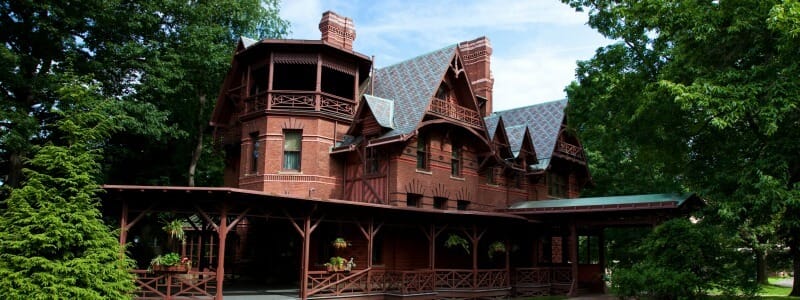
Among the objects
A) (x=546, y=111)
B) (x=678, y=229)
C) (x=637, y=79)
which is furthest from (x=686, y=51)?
(x=546, y=111)

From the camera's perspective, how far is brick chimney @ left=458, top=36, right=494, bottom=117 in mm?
31531

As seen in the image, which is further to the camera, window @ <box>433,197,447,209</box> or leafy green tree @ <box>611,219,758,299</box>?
window @ <box>433,197,447,209</box>

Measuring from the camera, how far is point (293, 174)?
23.4m

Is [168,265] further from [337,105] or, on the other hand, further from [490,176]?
[490,176]

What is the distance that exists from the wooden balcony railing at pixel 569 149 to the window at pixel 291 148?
13571 mm

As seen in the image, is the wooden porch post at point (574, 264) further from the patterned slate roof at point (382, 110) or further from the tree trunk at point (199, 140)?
the tree trunk at point (199, 140)

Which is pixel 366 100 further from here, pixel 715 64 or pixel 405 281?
pixel 715 64

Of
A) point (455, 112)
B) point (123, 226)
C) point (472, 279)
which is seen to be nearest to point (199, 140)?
point (455, 112)

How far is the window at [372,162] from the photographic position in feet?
76.9

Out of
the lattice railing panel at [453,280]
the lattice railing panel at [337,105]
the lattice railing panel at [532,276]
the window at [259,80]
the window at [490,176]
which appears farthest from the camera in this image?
the window at [490,176]

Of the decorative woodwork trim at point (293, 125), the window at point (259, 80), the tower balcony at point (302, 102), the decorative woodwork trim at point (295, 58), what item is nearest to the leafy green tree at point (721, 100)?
the tower balcony at point (302, 102)

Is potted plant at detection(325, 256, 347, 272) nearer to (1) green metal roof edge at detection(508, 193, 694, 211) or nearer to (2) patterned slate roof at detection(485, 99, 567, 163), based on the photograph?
(1) green metal roof edge at detection(508, 193, 694, 211)

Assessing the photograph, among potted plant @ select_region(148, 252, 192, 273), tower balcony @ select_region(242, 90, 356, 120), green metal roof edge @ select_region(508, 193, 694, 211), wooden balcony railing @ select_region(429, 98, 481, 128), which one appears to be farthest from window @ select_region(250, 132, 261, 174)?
green metal roof edge @ select_region(508, 193, 694, 211)

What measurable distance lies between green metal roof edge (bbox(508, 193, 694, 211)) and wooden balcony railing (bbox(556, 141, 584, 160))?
15.4ft
